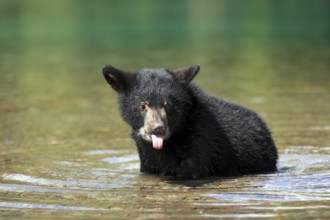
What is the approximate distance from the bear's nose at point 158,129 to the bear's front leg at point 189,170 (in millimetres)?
689

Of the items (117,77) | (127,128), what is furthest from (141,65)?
(117,77)

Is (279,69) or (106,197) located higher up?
(279,69)

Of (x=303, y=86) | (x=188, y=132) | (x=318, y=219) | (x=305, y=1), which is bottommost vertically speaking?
(x=318, y=219)

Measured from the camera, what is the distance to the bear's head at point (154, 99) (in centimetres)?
928

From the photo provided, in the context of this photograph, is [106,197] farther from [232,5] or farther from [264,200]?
[232,5]

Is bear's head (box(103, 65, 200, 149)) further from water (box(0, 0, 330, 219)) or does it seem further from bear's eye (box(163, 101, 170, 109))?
water (box(0, 0, 330, 219))

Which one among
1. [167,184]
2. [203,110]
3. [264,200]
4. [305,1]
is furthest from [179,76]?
[305,1]

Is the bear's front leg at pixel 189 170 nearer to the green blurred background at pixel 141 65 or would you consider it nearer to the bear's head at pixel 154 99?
the bear's head at pixel 154 99

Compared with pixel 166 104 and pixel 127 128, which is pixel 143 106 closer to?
pixel 166 104

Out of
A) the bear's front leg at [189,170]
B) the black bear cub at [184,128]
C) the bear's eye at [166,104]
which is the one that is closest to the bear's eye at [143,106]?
the black bear cub at [184,128]

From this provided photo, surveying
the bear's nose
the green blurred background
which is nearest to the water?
the green blurred background

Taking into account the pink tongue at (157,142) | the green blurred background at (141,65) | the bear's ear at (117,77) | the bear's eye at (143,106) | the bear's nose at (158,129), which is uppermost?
the green blurred background at (141,65)

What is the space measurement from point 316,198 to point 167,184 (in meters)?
1.90

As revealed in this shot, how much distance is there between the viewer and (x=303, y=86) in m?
19.1
